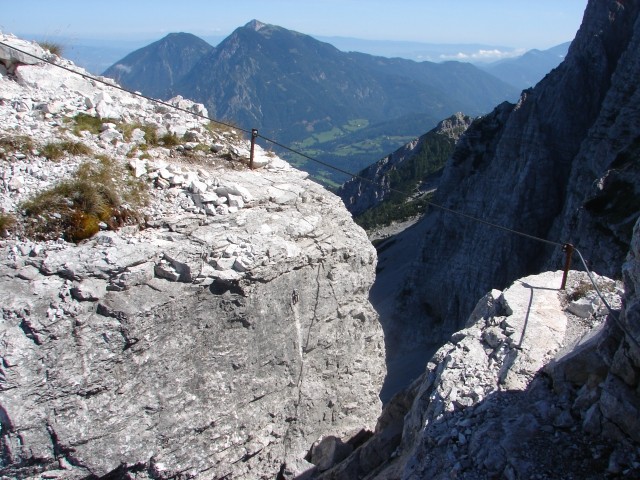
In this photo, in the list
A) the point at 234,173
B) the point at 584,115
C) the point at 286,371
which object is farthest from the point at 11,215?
the point at 584,115

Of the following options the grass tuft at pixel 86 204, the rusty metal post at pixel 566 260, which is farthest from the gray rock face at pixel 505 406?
the grass tuft at pixel 86 204

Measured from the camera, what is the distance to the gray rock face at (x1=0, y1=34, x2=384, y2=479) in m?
9.38

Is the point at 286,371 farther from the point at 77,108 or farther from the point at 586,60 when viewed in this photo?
the point at 586,60

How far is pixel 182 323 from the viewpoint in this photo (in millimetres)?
10719

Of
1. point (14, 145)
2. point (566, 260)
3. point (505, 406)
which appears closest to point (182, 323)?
point (14, 145)

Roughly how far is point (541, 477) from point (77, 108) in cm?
1284

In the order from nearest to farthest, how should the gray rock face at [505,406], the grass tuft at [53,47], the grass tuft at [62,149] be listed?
1. the gray rock face at [505,406]
2. the grass tuft at [62,149]
3. the grass tuft at [53,47]

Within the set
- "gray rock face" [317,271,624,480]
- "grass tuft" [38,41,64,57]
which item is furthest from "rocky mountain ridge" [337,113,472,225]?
"gray rock face" [317,271,624,480]

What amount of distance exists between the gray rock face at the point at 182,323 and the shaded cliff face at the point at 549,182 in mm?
22948

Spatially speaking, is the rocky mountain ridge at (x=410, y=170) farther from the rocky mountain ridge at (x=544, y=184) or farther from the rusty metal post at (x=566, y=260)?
the rusty metal post at (x=566, y=260)

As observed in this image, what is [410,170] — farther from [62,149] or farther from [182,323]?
[182,323]

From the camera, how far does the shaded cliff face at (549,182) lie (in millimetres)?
33625

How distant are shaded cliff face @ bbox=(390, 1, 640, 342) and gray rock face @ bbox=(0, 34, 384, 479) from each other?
75.3ft

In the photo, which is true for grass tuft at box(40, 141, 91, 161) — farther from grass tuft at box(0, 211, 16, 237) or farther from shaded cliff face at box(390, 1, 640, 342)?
shaded cliff face at box(390, 1, 640, 342)
